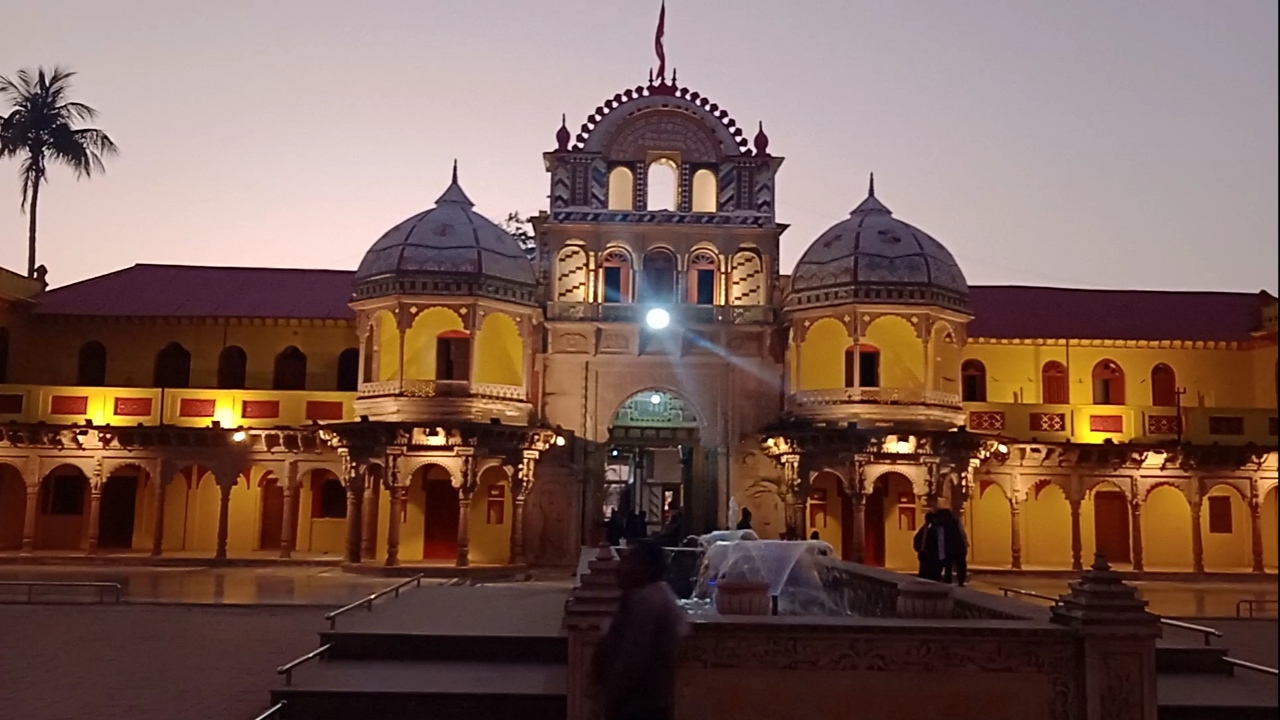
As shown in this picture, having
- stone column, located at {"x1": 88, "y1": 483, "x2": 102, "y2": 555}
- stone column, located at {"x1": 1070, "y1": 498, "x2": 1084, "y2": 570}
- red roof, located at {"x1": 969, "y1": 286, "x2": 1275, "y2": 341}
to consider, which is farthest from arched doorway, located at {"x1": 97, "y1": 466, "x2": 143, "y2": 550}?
stone column, located at {"x1": 1070, "y1": 498, "x2": 1084, "y2": 570}

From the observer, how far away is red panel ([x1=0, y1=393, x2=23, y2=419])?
32875 mm

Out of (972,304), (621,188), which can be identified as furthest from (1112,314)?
(621,188)

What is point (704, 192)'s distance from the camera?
34156mm

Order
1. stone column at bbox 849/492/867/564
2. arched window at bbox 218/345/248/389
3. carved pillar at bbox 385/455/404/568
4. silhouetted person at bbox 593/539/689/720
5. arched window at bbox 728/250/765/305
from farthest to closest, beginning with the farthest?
arched window at bbox 218/345/248/389
arched window at bbox 728/250/765/305
stone column at bbox 849/492/867/564
carved pillar at bbox 385/455/404/568
silhouetted person at bbox 593/539/689/720

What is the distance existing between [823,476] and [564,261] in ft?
31.9

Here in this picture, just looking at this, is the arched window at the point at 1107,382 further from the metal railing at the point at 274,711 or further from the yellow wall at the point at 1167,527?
the metal railing at the point at 274,711

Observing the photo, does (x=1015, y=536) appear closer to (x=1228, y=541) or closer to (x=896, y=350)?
(x=896, y=350)

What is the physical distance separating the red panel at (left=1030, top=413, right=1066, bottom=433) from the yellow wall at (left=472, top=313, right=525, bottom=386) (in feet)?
48.3

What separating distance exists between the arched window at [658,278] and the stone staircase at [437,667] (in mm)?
16566

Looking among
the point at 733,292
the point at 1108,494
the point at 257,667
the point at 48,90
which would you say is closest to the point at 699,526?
the point at 733,292

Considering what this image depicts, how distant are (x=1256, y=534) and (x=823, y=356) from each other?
13.1m

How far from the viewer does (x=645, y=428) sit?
33.4 m

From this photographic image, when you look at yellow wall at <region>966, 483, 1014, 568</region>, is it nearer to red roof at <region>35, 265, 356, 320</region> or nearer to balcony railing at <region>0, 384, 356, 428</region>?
balcony railing at <region>0, 384, 356, 428</region>

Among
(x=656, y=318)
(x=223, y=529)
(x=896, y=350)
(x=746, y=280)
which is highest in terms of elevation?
(x=746, y=280)
